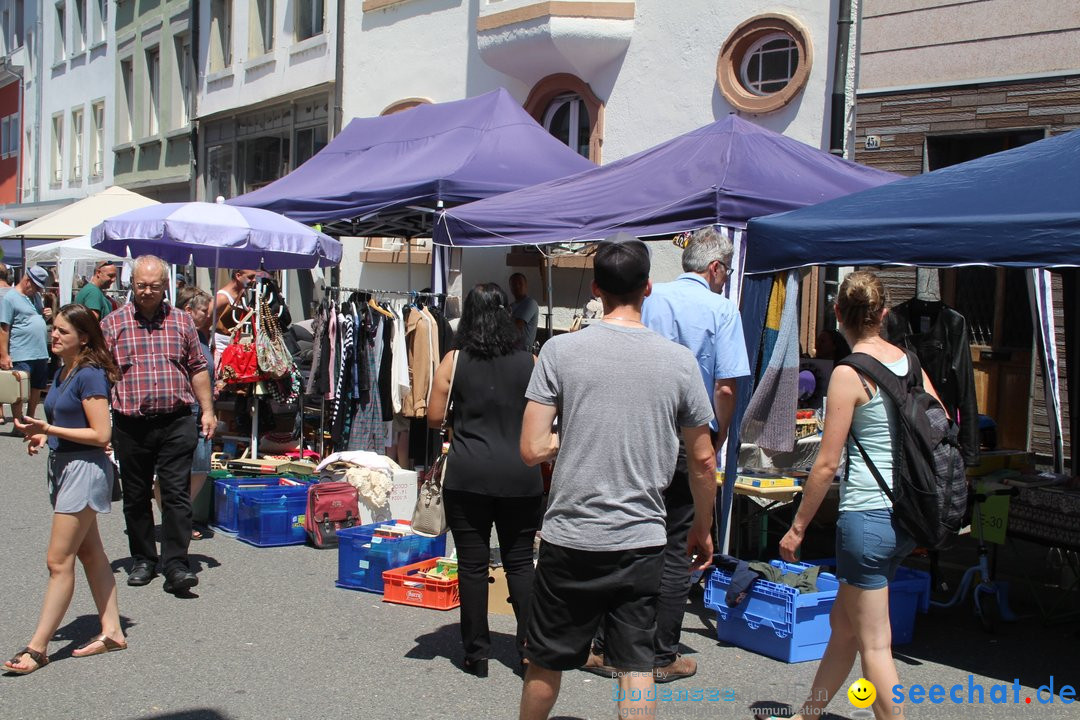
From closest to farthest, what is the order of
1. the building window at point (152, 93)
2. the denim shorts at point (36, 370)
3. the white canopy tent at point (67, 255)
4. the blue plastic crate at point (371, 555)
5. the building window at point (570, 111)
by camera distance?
the blue plastic crate at point (371, 555) → the denim shorts at point (36, 370) → the building window at point (570, 111) → the white canopy tent at point (67, 255) → the building window at point (152, 93)

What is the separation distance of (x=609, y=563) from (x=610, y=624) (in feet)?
0.71

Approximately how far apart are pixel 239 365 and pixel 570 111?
702 centimetres

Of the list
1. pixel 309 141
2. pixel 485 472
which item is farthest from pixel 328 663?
pixel 309 141

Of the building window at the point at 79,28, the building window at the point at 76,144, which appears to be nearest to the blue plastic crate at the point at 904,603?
the building window at the point at 76,144

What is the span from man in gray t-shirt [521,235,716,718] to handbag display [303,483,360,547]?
4.44m

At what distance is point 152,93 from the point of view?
2653 centimetres

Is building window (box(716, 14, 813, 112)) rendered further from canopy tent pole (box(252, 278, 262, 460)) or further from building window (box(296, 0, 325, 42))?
building window (box(296, 0, 325, 42))

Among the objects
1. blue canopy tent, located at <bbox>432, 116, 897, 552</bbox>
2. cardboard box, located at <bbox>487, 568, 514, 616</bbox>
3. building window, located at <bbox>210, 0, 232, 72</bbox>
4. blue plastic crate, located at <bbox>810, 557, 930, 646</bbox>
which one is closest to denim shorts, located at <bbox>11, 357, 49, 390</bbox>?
blue canopy tent, located at <bbox>432, 116, 897, 552</bbox>

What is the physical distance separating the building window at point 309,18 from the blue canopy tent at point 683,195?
469 inches

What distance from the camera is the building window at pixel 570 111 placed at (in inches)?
558

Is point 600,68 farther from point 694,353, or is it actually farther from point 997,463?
point 694,353

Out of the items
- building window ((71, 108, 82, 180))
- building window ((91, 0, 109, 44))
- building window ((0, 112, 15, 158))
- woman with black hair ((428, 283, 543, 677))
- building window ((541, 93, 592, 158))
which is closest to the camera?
woman with black hair ((428, 283, 543, 677))

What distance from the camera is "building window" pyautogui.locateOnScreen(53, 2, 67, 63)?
30931mm

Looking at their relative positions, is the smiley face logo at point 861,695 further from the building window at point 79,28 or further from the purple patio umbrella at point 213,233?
the building window at point 79,28
